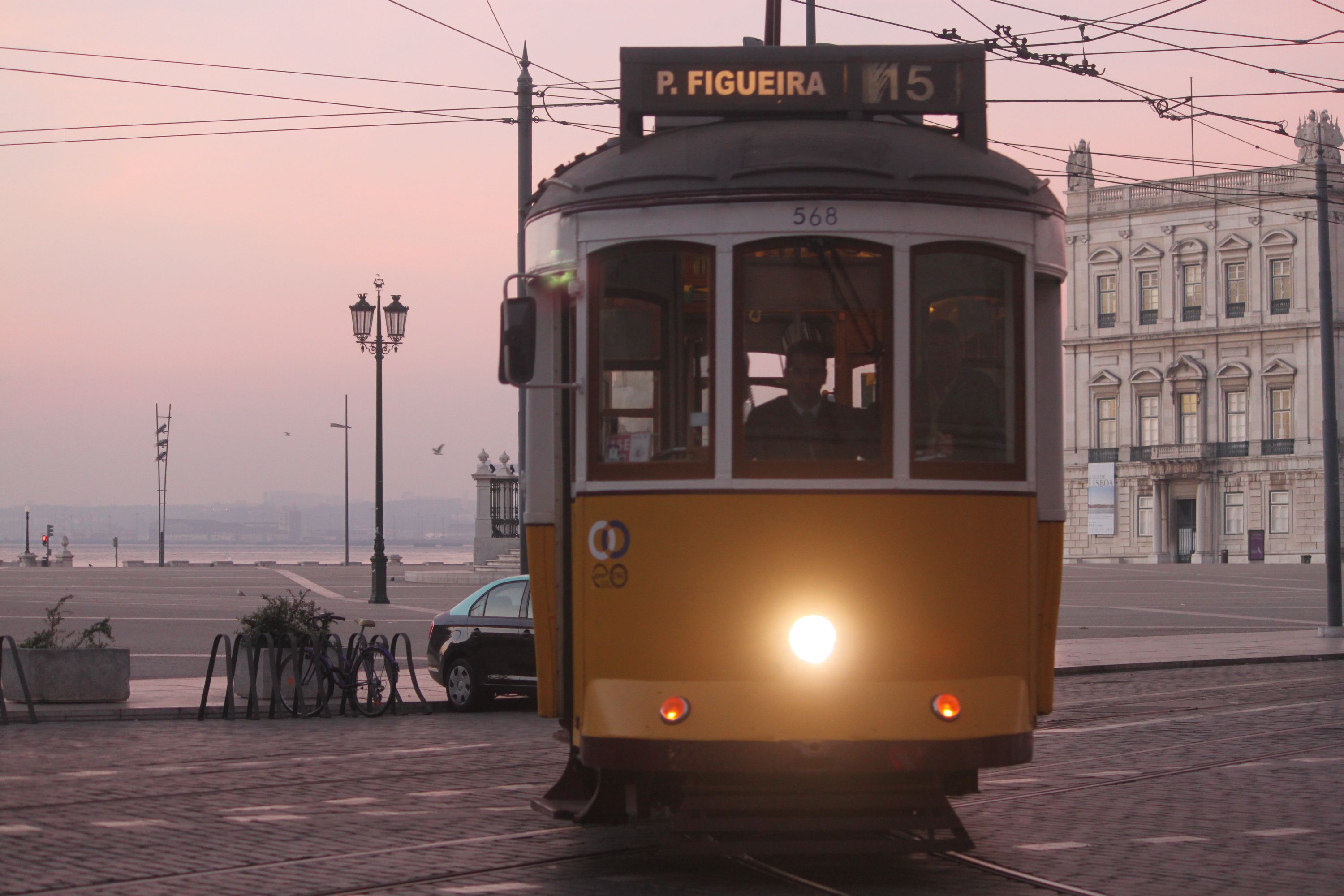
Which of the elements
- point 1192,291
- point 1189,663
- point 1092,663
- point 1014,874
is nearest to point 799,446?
point 1014,874

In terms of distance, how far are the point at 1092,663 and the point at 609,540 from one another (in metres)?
16.2

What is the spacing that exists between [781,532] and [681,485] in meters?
0.47

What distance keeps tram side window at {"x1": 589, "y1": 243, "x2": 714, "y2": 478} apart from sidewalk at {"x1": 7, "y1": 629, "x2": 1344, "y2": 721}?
391 inches

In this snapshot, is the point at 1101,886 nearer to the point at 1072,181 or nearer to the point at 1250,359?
the point at 1250,359

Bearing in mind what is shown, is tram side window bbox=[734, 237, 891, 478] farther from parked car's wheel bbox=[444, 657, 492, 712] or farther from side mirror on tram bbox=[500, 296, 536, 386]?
parked car's wheel bbox=[444, 657, 492, 712]

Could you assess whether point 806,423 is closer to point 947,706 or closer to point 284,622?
point 947,706

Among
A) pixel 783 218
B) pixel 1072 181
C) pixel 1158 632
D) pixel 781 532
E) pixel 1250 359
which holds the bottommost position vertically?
pixel 1158 632

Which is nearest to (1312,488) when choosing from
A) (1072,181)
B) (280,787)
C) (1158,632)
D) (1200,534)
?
(1200,534)

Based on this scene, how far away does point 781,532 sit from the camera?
695 centimetres

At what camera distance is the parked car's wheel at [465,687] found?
55.4ft

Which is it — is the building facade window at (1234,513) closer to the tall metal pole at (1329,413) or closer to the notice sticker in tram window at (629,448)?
the tall metal pole at (1329,413)

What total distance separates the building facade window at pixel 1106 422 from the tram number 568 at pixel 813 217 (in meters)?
76.7

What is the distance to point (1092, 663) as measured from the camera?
22.1 meters

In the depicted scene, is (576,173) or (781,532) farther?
(576,173)
